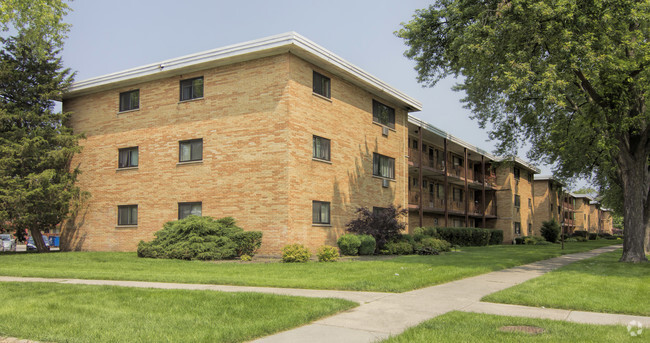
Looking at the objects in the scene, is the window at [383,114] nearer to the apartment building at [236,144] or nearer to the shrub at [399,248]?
the apartment building at [236,144]

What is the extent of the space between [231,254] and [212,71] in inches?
325

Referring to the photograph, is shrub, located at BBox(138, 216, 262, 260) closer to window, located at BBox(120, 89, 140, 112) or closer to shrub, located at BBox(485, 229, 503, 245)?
window, located at BBox(120, 89, 140, 112)

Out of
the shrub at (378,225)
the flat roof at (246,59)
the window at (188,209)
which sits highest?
the flat roof at (246,59)

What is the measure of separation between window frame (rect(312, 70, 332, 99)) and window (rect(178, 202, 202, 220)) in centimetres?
712

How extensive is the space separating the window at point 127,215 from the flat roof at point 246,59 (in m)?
5.95

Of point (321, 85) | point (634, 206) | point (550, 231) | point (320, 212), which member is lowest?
point (550, 231)

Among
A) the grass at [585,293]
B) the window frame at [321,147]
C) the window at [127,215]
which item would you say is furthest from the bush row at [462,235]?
the window at [127,215]

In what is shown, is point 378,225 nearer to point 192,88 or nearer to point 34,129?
point 192,88

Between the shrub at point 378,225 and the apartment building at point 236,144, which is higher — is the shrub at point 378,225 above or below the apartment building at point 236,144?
below

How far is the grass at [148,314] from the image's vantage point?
19.8 feet

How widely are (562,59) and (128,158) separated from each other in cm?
1912

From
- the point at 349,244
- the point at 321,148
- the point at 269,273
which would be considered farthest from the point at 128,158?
the point at 269,273

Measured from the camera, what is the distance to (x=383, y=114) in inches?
1087

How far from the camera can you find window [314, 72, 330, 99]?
22312mm
